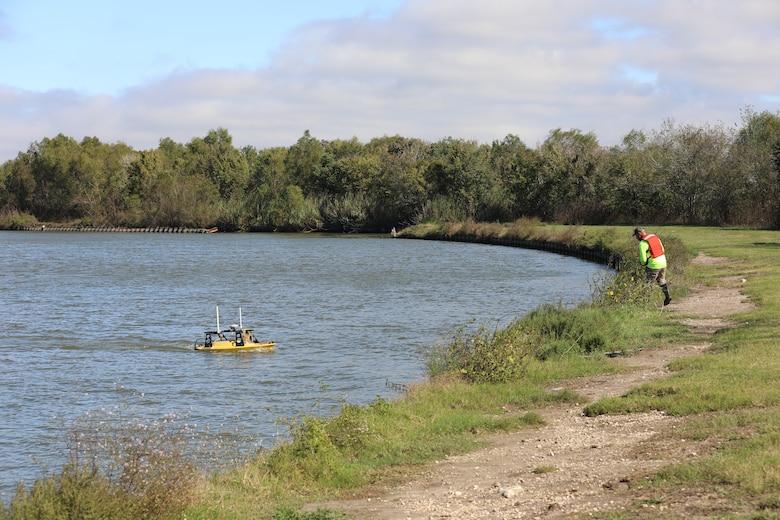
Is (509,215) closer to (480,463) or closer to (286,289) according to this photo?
(286,289)

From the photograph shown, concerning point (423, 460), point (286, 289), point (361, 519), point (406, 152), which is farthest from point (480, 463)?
point (406, 152)

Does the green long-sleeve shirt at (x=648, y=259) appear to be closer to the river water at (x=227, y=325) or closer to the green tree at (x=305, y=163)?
the river water at (x=227, y=325)

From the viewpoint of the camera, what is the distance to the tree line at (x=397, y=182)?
79.4 m

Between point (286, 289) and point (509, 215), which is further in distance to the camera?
point (509, 215)

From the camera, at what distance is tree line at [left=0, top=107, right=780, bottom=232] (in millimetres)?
79438

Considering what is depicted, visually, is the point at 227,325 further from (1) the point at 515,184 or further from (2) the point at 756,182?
(1) the point at 515,184

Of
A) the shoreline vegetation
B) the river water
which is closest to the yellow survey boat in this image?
the river water

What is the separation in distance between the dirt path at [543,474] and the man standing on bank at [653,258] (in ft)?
34.6

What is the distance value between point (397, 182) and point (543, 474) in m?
105

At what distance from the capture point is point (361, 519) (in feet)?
30.4

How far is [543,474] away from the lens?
1033cm

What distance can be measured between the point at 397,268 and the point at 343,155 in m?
81.8

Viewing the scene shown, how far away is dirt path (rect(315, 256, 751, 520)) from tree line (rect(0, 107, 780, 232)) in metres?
50.1

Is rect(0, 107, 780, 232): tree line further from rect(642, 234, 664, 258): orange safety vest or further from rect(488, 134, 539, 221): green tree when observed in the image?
rect(642, 234, 664, 258): orange safety vest
